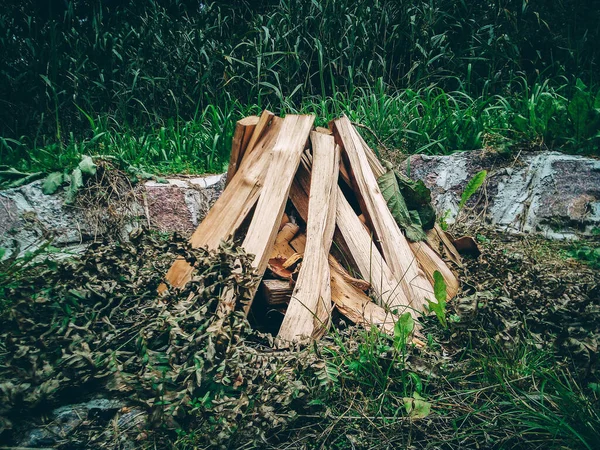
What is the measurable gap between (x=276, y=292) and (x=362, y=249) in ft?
1.89

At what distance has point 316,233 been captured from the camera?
83.3 inches

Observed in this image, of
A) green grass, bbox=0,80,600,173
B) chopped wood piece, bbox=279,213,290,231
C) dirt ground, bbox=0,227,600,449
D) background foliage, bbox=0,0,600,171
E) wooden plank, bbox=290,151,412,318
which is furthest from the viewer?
background foliage, bbox=0,0,600,171

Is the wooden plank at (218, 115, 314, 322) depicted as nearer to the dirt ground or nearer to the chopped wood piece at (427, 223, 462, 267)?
the dirt ground

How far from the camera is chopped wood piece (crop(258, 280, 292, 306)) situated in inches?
76.2

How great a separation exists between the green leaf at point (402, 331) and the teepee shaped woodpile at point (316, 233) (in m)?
0.15

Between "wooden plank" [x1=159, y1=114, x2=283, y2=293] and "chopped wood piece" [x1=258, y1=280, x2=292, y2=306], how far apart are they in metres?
0.32

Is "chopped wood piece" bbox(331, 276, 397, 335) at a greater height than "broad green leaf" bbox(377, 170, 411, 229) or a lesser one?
lesser

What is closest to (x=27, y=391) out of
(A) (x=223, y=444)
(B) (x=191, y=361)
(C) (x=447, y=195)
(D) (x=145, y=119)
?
(B) (x=191, y=361)

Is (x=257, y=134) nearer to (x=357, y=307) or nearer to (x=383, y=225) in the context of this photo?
(x=383, y=225)

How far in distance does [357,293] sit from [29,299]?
142 cm

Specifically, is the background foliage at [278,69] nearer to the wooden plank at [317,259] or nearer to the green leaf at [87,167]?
the green leaf at [87,167]

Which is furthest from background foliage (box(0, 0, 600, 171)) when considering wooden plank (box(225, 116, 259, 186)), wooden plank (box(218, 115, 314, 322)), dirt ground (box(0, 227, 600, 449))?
dirt ground (box(0, 227, 600, 449))

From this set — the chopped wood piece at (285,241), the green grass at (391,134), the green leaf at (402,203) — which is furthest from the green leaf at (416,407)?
the green grass at (391,134)

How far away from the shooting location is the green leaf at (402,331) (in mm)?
1550
